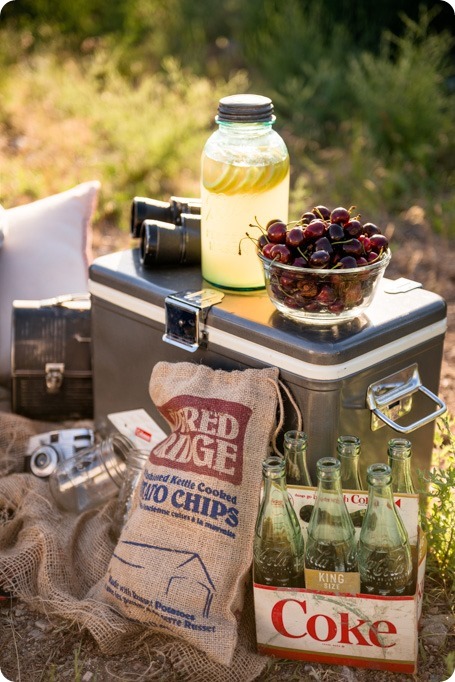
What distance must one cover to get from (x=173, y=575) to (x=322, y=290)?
2.28 ft

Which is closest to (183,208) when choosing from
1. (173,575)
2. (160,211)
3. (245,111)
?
(160,211)

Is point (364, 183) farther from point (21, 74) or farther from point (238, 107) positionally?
point (21, 74)

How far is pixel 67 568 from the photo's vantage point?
212 centimetres

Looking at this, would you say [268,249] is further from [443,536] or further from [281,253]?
[443,536]

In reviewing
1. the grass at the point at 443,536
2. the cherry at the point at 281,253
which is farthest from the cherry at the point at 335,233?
the grass at the point at 443,536

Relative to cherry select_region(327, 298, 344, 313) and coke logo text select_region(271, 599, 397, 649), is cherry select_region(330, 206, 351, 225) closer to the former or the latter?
cherry select_region(327, 298, 344, 313)

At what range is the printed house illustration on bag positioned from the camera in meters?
1.84

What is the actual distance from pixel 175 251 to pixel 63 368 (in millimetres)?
565

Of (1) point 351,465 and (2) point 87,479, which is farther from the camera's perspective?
(2) point 87,479

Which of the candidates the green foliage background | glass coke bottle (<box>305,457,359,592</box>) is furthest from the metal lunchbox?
the green foliage background

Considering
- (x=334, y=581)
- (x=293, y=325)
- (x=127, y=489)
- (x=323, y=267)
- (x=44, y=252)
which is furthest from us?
(x=44, y=252)

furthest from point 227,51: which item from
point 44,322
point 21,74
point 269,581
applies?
point 269,581

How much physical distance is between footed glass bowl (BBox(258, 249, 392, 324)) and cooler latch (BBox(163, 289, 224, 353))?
8.2 inches

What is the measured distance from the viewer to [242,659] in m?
1.84
